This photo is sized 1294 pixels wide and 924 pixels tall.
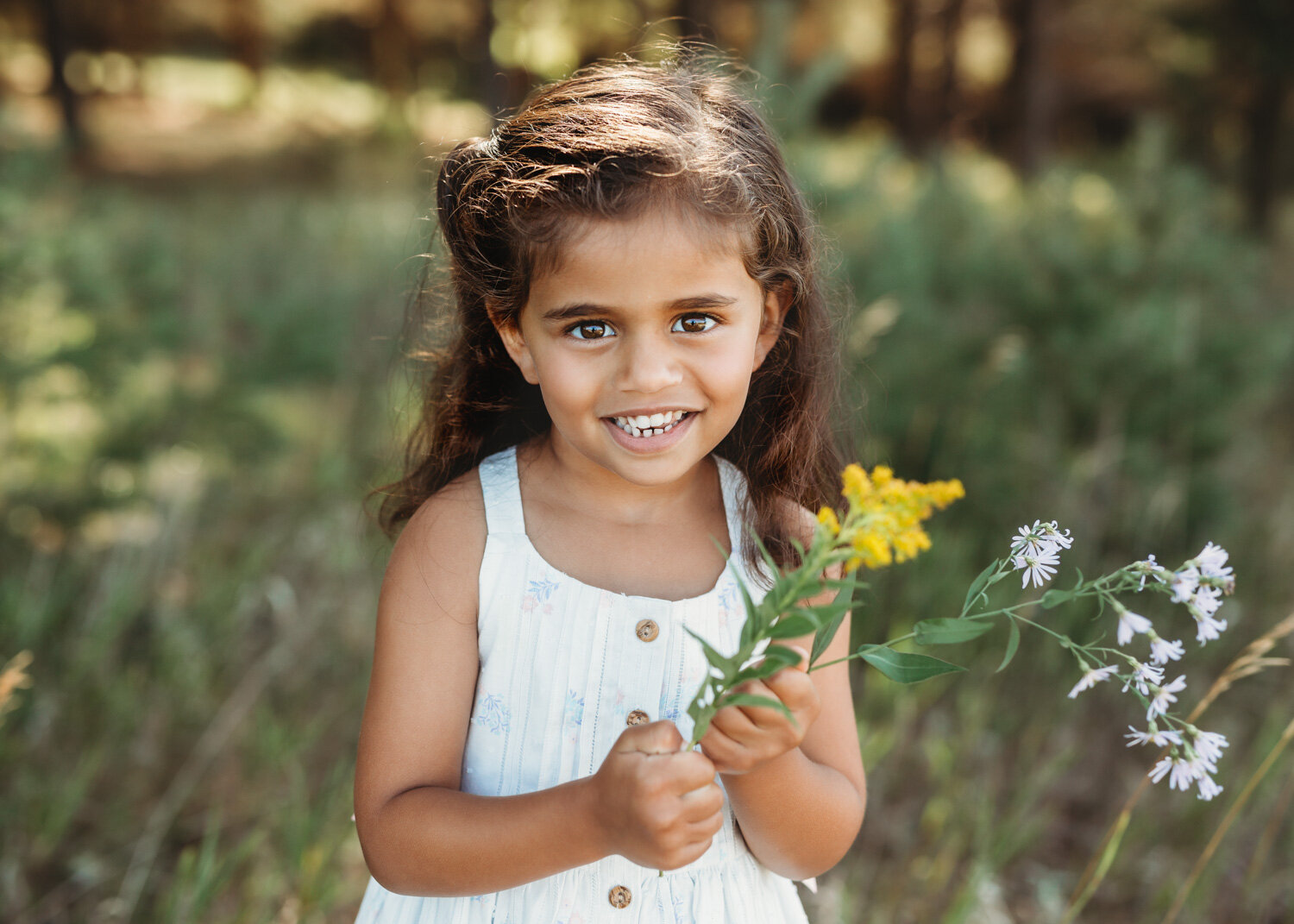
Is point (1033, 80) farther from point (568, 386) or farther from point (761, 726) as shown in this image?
point (761, 726)

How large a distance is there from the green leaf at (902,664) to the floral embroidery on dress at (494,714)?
49 cm

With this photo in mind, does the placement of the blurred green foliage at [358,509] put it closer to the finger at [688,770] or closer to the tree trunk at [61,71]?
the finger at [688,770]

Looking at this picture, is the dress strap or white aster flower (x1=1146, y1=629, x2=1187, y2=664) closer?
white aster flower (x1=1146, y1=629, x2=1187, y2=664)

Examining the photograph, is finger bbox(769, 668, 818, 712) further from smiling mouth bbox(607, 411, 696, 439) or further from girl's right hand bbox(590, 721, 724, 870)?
smiling mouth bbox(607, 411, 696, 439)

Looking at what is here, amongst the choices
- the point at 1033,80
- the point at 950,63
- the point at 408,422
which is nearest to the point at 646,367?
the point at 408,422

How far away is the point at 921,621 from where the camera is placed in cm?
88

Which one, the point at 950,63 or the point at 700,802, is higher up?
the point at 700,802

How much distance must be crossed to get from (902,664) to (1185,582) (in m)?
0.25

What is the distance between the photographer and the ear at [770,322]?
1.32 meters

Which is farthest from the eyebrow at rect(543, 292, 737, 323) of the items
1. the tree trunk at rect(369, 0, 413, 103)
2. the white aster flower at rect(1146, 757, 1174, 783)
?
the tree trunk at rect(369, 0, 413, 103)

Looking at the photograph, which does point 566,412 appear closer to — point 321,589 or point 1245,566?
point 321,589

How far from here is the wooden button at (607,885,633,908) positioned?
119cm

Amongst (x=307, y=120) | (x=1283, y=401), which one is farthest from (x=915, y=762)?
(x=307, y=120)

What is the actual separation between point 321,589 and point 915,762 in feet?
5.69
